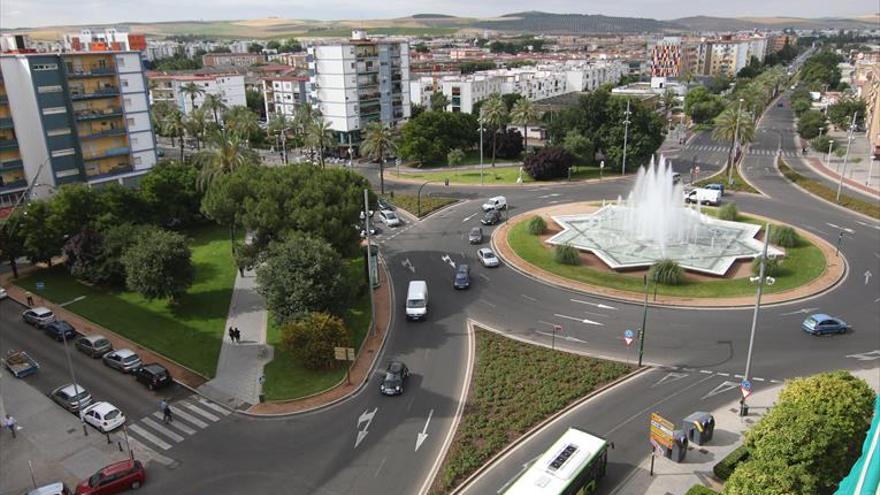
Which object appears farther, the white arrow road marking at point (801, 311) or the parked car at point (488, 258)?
the parked car at point (488, 258)

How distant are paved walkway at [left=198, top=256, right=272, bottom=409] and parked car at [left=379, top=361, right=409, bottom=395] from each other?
8.24m

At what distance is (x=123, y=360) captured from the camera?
41656 millimetres

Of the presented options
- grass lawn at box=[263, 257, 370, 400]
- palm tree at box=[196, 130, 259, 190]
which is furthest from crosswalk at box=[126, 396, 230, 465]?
palm tree at box=[196, 130, 259, 190]

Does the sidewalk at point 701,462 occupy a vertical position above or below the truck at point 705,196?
below

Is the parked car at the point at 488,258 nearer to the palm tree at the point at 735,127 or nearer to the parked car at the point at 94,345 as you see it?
the parked car at the point at 94,345

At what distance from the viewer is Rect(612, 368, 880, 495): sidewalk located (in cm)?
2927

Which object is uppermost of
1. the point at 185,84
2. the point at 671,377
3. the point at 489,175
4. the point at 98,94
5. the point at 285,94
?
the point at 98,94

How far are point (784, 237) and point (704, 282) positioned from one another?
14463mm

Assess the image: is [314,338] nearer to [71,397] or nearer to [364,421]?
[364,421]

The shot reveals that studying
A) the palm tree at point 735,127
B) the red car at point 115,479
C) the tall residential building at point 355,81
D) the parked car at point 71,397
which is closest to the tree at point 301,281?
the parked car at point 71,397

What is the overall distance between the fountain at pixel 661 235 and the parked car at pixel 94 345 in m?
42.1

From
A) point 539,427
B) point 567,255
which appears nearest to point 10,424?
point 539,427

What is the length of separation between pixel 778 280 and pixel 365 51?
3635 inches

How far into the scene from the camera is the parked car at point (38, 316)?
159 ft
